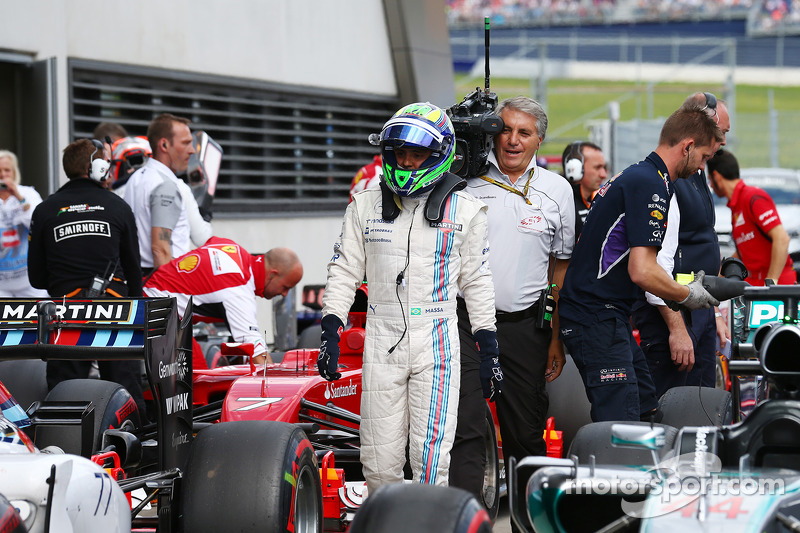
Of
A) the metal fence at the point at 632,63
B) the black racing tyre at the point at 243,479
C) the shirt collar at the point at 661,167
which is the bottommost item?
the black racing tyre at the point at 243,479

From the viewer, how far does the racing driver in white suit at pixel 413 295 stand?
15.1 ft

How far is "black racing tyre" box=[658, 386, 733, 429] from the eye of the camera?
5301 mm

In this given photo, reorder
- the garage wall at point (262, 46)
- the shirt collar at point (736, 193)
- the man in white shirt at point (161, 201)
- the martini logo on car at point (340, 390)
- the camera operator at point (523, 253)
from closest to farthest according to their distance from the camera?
1. the camera operator at point (523, 253)
2. the martini logo on car at point (340, 390)
3. the man in white shirt at point (161, 201)
4. the shirt collar at point (736, 193)
5. the garage wall at point (262, 46)

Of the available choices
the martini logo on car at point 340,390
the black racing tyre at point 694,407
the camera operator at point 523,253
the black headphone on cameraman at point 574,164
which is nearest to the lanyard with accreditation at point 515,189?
the camera operator at point 523,253

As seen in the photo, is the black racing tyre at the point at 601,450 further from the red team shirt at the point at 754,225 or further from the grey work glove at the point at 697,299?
the red team shirt at the point at 754,225

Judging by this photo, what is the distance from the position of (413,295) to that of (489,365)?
1.33ft

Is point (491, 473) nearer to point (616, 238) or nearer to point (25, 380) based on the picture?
point (616, 238)

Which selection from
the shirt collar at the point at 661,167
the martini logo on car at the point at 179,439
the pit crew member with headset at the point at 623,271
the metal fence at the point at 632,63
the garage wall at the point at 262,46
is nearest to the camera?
the martini logo on car at the point at 179,439

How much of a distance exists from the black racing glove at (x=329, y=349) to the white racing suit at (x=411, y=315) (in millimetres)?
60

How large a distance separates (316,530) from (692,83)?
40.7 metres

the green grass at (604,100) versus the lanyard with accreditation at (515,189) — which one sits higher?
the green grass at (604,100)

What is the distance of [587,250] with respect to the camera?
5.21 m

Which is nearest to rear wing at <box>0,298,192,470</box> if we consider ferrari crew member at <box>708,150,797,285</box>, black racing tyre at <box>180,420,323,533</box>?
black racing tyre at <box>180,420,323,533</box>

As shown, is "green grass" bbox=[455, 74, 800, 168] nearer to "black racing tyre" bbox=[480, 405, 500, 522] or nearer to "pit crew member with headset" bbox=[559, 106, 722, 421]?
"black racing tyre" bbox=[480, 405, 500, 522]
